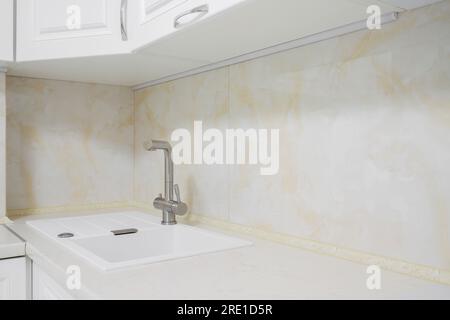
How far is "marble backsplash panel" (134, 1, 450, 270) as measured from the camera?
90 centimetres

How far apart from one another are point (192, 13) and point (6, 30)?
33.4 inches

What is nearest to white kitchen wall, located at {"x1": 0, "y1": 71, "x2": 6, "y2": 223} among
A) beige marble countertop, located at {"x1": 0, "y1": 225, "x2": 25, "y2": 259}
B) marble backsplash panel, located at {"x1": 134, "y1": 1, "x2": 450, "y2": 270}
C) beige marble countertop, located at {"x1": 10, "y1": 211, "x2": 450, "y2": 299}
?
beige marble countertop, located at {"x1": 0, "y1": 225, "x2": 25, "y2": 259}

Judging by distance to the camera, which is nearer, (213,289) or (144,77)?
(213,289)

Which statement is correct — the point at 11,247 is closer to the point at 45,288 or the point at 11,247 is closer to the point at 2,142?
the point at 45,288

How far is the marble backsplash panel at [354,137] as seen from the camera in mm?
897

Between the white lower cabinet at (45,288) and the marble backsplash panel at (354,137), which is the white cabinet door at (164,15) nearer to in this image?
the marble backsplash panel at (354,137)

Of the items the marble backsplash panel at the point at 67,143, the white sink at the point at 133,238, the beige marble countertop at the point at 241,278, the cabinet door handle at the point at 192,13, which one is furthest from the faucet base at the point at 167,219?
the cabinet door handle at the point at 192,13

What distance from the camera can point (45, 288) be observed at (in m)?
1.11

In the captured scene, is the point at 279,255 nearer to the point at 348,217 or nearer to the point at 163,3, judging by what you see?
the point at 348,217

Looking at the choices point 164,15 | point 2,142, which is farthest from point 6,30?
point 164,15

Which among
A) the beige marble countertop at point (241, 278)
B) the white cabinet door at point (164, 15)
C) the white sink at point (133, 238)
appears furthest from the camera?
the white sink at point (133, 238)

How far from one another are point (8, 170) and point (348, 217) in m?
1.40
